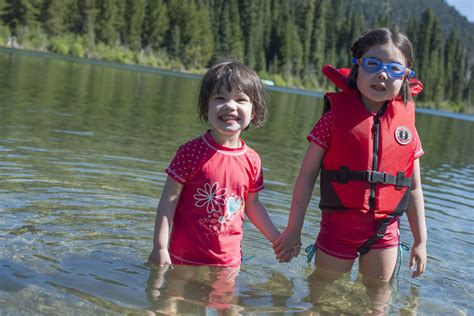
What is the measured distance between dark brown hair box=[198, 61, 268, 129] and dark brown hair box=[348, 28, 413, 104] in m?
0.71

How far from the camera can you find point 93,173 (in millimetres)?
7305

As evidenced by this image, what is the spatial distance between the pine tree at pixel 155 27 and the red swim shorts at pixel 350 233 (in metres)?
80.7

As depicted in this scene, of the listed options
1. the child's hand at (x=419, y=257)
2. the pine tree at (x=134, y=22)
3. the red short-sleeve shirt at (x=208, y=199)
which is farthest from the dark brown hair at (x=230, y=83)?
the pine tree at (x=134, y=22)

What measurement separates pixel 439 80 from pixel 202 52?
40.0 metres

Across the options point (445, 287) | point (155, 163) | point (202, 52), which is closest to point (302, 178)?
point (445, 287)

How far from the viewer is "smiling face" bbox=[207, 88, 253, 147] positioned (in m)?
3.63

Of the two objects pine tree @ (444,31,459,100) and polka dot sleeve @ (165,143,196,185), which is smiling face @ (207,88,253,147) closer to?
polka dot sleeve @ (165,143,196,185)

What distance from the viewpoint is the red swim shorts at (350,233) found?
156 inches

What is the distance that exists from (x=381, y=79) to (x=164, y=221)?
5.26 ft

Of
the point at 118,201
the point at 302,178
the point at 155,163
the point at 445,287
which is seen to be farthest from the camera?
the point at 155,163

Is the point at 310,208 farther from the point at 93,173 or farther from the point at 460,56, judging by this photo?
the point at 460,56

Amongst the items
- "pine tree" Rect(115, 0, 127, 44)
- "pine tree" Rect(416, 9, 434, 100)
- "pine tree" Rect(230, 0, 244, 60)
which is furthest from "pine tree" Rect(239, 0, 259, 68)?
"pine tree" Rect(416, 9, 434, 100)

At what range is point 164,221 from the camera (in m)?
3.63

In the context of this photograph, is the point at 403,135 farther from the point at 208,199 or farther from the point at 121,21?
the point at 121,21
